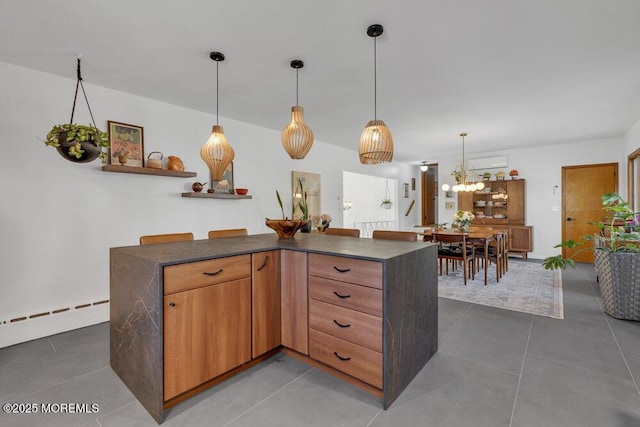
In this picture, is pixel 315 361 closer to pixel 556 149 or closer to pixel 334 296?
pixel 334 296

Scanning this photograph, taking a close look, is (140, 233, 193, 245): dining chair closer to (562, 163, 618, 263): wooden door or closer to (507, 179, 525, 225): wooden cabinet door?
(507, 179, 525, 225): wooden cabinet door

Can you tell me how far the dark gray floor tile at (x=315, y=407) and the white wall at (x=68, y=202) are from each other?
2.37 metres

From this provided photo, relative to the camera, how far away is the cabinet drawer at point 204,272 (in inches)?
63.2

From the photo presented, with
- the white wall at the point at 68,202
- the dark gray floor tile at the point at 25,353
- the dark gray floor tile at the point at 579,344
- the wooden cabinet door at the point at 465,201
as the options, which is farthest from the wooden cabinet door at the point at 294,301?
the wooden cabinet door at the point at 465,201

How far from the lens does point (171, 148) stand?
3.57 metres

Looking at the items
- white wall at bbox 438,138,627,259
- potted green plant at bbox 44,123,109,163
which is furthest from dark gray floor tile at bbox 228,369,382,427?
white wall at bbox 438,138,627,259

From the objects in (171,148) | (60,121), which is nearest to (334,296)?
(171,148)

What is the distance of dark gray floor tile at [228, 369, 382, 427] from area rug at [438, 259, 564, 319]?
236cm

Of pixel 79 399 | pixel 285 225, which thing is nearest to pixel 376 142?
pixel 285 225

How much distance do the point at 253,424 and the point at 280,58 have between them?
264 centimetres

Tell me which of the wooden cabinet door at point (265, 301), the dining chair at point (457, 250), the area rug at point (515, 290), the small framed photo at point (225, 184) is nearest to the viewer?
the wooden cabinet door at point (265, 301)

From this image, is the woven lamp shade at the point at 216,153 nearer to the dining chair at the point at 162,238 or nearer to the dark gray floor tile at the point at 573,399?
the dining chair at the point at 162,238

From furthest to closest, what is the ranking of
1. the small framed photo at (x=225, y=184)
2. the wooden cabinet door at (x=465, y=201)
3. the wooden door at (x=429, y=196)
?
the wooden door at (x=429, y=196), the wooden cabinet door at (x=465, y=201), the small framed photo at (x=225, y=184)

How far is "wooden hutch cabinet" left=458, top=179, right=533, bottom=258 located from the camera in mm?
6227
